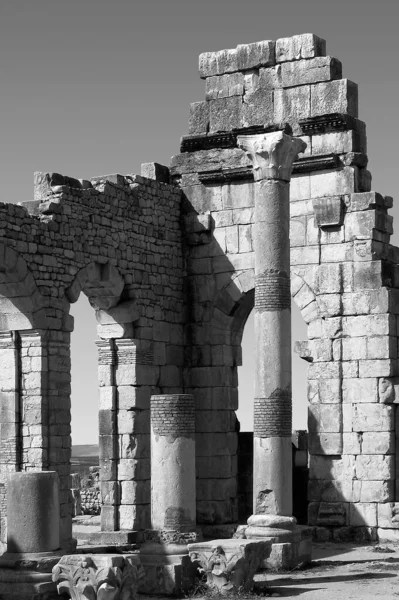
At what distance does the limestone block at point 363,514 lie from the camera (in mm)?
19516

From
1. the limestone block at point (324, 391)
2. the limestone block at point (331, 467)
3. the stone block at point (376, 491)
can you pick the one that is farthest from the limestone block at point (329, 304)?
the stone block at point (376, 491)

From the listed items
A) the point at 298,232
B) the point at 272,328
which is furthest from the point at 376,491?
the point at 298,232

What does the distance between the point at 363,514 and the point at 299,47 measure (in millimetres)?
7376

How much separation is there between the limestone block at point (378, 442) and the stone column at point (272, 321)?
238cm

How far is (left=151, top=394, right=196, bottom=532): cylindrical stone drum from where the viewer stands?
617 inches

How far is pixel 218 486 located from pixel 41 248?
17.1 ft

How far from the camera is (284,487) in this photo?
1730cm

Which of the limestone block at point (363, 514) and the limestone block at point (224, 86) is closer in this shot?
the limestone block at point (363, 514)

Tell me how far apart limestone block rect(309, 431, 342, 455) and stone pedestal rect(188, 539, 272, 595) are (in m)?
5.06

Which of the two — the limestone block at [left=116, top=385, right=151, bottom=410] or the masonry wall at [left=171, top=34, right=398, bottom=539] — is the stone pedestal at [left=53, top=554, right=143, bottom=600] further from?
the masonry wall at [left=171, top=34, right=398, bottom=539]

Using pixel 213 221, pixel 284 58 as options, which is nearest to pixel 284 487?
pixel 213 221

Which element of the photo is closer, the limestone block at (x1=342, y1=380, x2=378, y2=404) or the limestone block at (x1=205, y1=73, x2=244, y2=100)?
the limestone block at (x1=342, y1=380, x2=378, y2=404)

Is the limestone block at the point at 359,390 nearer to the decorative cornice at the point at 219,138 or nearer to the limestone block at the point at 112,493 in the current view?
the limestone block at the point at 112,493

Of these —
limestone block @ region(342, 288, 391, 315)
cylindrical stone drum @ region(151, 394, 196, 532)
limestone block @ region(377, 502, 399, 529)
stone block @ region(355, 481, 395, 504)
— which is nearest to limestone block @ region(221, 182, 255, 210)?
limestone block @ region(342, 288, 391, 315)
